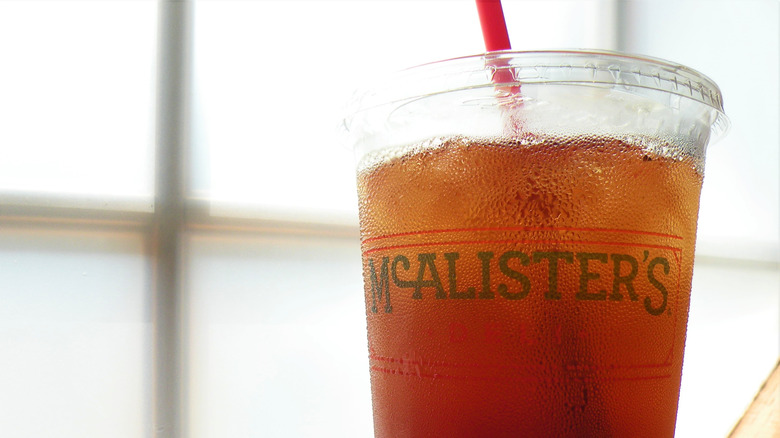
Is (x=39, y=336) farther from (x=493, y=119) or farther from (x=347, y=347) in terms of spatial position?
(x=493, y=119)

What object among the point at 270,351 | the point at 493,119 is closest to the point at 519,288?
the point at 493,119

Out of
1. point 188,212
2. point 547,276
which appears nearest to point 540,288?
point 547,276

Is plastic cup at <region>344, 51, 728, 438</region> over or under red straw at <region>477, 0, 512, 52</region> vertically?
under

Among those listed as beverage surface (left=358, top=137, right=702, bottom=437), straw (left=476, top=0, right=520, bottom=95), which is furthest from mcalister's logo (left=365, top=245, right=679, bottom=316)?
straw (left=476, top=0, right=520, bottom=95)

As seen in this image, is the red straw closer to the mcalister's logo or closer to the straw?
the straw

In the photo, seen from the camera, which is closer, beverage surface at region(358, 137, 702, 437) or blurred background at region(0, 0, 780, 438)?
beverage surface at region(358, 137, 702, 437)
